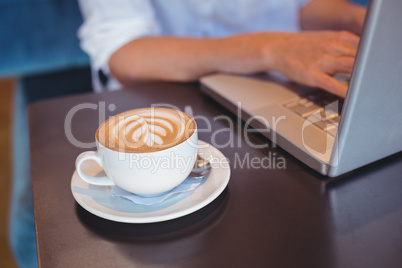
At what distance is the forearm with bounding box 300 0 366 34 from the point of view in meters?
0.83

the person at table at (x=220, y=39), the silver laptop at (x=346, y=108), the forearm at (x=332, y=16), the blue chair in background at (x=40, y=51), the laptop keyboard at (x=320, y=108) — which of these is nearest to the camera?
the silver laptop at (x=346, y=108)

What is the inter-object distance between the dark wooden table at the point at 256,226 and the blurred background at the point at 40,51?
98 cm

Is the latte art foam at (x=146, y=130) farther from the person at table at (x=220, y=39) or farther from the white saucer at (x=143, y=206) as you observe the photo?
the person at table at (x=220, y=39)

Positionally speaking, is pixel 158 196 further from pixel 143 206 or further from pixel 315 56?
pixel 315 56

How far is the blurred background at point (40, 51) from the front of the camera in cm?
133

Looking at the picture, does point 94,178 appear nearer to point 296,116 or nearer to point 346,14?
point 296,116

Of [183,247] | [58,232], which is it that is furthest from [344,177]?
[58,232]

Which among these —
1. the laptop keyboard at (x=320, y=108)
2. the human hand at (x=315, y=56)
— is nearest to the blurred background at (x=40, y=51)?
the human hand at (x=315, y=56)

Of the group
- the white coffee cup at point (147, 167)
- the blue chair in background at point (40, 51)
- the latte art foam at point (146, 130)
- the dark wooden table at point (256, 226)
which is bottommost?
the blue chair in background at point (40, 51)

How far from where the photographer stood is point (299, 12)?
3.41ft

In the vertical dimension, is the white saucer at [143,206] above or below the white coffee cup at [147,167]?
below

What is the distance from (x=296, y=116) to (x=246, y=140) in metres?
0.07

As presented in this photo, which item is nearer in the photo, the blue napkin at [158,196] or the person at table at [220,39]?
the blue napkin at [158,196]

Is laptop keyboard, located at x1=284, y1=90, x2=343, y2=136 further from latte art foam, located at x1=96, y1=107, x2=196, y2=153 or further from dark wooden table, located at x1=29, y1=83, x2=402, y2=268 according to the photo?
latte art foam, located at x1=96, y1=107, x2=196, y2=153
